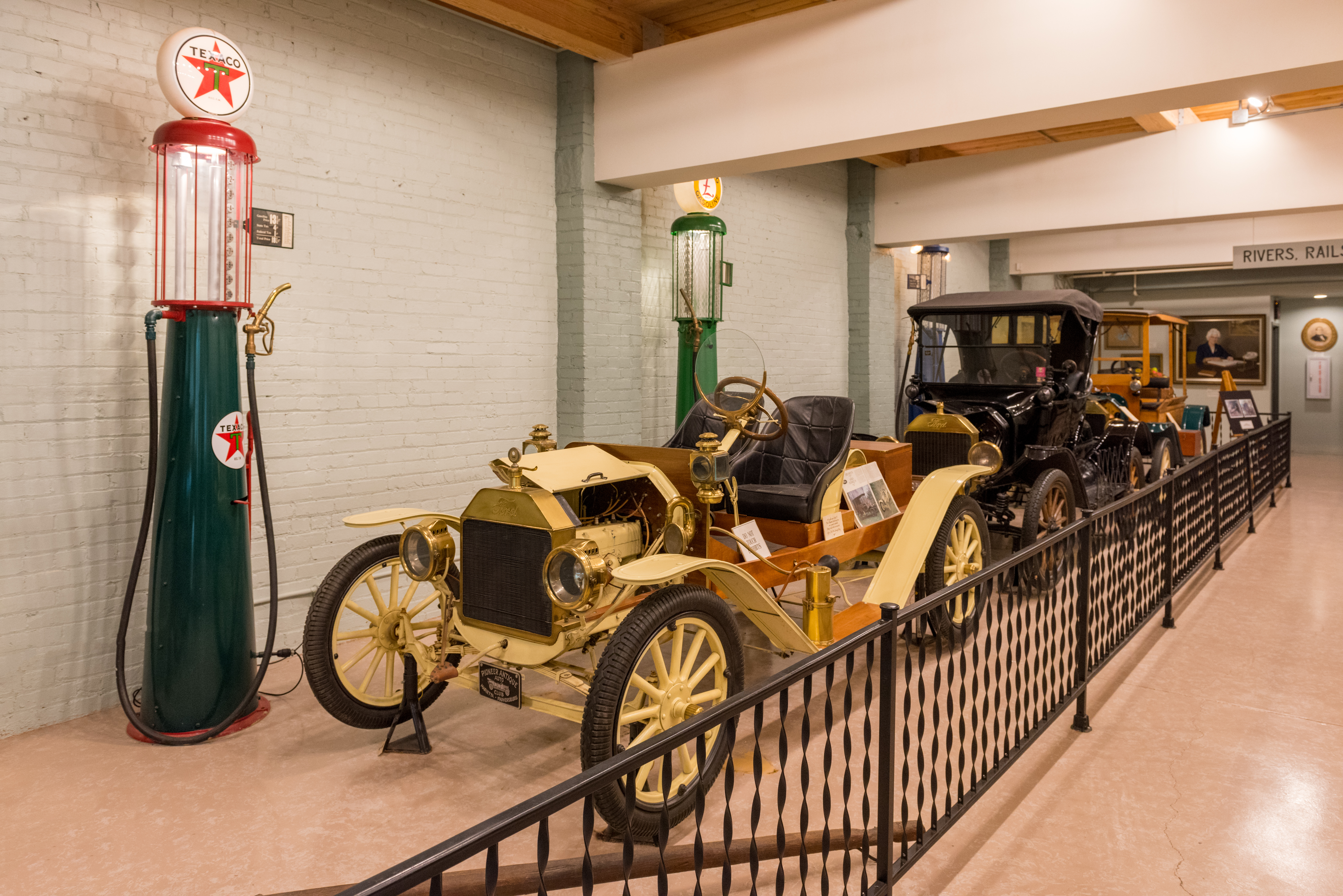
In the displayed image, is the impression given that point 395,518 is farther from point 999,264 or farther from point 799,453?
point 999,264

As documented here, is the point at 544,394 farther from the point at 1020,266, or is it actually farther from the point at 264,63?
the point at 1020,266

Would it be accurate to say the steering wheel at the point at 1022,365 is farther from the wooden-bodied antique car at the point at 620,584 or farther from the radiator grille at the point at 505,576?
the radiator grille at the point at 505,576

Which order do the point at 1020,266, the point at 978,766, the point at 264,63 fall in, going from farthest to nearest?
the point at 1020,266
the point at 264,63
the point at 978,766

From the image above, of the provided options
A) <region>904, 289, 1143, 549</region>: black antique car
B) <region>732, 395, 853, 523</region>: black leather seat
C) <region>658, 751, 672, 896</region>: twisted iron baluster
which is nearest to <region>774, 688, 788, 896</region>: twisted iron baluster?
<region>658, 751, 672, 896</region>: twisted iron baluster

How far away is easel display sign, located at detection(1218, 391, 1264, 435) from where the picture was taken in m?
9.21

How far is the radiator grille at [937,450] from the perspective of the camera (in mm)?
5266

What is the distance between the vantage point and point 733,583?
2832 mm

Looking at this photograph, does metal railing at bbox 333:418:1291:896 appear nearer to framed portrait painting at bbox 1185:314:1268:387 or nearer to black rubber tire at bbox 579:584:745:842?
black rubber tire at bbox 579:584:745:842

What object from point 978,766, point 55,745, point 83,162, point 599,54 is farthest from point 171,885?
point 599,54

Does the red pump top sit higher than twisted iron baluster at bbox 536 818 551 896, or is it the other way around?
the red pump top

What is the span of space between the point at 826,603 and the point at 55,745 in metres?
2.86

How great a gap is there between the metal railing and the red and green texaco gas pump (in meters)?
1.44

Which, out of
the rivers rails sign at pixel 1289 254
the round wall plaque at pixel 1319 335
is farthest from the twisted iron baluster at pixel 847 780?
the round wall plaque at pixel 1319 335

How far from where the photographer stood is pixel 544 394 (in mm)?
5441
